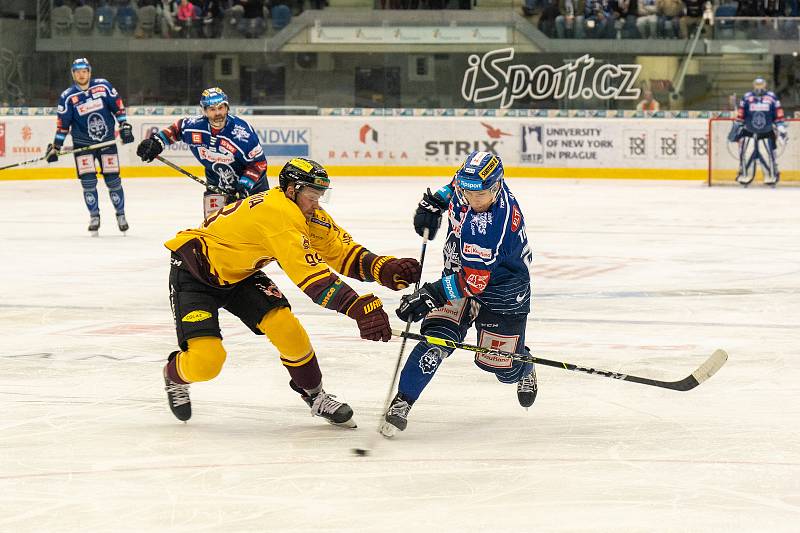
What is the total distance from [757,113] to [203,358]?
13.5 m

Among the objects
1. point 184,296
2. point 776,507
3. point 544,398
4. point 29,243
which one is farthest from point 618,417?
point 29,243

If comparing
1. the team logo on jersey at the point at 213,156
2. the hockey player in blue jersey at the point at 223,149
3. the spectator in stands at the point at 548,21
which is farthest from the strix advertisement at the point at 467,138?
the team logo on jersey at the point at 213,156

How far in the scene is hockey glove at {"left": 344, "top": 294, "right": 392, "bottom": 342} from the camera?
3.98 metres

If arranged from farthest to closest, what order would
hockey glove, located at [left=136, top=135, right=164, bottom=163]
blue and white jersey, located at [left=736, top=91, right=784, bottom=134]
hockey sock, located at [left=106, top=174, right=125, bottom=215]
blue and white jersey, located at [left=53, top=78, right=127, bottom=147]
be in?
blue and white jersey, located at [left=736, top=91, right=784, bottom=134], blue and white jersey, located at [left=53, top=78, right=127, bottom=147], hockey sock, located at [left=106, top=174, right=125, bottom=215], hockey glove, located at [left=136, top=135, right=164, bottom=163]

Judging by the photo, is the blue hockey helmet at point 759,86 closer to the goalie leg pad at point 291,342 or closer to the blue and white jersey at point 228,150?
the blue and white jersey at point 228,150

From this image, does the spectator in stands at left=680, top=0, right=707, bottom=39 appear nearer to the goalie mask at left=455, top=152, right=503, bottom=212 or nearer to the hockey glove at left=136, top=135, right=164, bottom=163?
the hockey glove at left=136, top=135, right=164, bottom=163

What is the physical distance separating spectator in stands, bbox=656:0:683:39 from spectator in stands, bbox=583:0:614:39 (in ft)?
2.17

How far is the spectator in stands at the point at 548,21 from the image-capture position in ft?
59.5

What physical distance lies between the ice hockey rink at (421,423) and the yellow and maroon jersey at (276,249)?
511mm

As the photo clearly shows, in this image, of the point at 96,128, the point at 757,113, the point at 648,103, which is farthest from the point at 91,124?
the point at 757,113

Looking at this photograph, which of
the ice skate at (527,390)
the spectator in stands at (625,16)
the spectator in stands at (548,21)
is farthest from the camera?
the spectator in stands at (548,21)

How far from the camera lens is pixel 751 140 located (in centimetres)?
1703

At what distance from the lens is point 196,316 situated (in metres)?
4.34

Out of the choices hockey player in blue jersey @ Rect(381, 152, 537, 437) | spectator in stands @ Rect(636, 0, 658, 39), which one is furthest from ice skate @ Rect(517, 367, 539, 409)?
spectator in stands @ Rect(636, 0, 658, 39)
